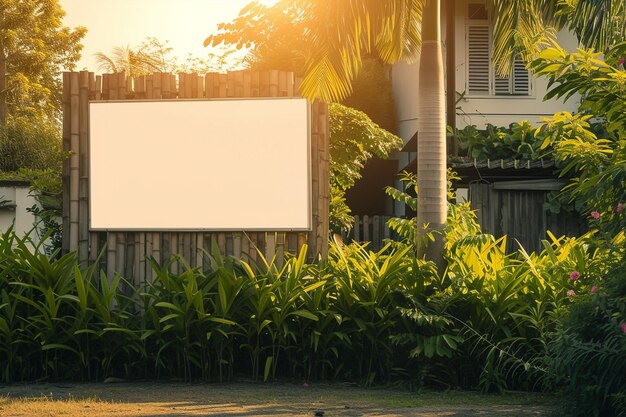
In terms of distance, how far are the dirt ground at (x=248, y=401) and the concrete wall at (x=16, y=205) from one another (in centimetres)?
1318

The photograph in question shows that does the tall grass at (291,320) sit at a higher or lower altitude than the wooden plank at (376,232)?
lower

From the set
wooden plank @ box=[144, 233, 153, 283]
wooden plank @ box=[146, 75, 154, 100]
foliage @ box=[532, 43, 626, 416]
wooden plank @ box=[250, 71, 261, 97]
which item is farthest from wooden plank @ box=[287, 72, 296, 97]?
foliage @ box=[532, 43, 626, 416]

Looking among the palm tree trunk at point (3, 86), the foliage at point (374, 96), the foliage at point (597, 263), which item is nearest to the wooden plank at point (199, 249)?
the foliage at point (597, 263)

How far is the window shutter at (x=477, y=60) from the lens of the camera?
79.2ft

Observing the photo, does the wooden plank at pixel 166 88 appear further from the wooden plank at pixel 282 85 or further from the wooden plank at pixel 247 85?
the wooden plank at pixel 282 85

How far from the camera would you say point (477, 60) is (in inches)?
953

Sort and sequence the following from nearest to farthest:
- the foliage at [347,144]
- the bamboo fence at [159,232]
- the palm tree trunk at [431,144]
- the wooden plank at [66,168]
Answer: the palm tree trunk at [431,144] → the bamboo fence at [159,232] → the wooden plank at [66,168] → the foliage at [347,144]

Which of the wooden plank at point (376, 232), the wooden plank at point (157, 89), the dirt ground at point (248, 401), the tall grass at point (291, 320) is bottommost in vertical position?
the dirt ground at point (248, 401)

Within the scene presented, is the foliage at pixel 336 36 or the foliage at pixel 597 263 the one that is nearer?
the foliage at pixel 597 263

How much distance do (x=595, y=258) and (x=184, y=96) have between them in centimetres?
541

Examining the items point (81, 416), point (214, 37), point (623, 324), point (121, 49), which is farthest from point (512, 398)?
point (121, 49)

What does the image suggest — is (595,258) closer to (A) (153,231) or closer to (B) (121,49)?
(A) (153,231)

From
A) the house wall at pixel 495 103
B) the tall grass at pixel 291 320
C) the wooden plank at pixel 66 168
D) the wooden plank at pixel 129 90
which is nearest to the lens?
the tall grass at pixel 291 320

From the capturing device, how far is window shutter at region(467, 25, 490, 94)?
24.1 metres
